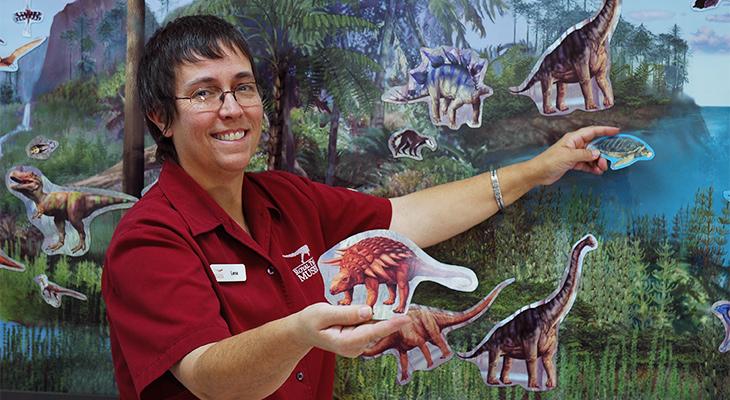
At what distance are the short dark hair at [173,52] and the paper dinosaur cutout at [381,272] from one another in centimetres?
53

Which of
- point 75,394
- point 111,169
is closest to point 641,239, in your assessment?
point 111,169

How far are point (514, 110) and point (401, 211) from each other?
36 cm

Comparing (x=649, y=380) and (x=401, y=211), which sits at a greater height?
(x=401, y=211)

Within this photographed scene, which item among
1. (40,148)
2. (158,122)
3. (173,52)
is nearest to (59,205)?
(40,148)

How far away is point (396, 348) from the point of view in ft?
6.87

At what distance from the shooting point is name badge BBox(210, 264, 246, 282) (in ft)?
5.12

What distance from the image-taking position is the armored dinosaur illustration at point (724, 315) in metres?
1.92

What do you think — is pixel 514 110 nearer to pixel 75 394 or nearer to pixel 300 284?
pixel 300 284

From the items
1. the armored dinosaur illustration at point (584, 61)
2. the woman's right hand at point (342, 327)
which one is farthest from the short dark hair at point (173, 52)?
the armored dinosaur illustration at point (584, 61)

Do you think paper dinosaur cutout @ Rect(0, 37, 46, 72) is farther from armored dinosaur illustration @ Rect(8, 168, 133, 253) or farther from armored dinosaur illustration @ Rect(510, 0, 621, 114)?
armored dinosaur illustration @ Rect(510, 0, 621, 114)

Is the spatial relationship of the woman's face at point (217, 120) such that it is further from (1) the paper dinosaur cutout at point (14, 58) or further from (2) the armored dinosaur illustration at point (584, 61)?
(1) the paper dinosaur cutout at point (14, 58)

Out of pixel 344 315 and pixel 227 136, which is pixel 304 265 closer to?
pixel 227 136

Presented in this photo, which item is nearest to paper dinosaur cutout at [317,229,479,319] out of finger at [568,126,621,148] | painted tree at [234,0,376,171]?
painted tree at [234,0,376,171]

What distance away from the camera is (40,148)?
7.41ft
